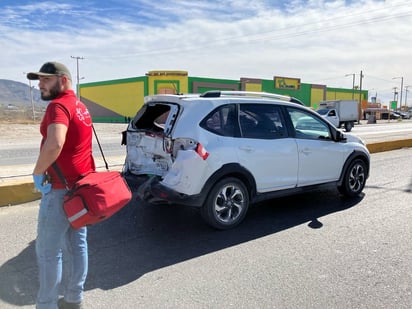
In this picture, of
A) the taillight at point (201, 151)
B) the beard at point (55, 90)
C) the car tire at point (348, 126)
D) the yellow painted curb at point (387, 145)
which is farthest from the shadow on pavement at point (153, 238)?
the car tire at point (348, 126)

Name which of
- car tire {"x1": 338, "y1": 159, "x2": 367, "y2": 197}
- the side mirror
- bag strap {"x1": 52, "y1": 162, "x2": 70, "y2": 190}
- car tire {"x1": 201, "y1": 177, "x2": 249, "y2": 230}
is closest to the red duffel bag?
bag strap {"x1": 52, "y1": 162, "x2": 70, "y2": 190}

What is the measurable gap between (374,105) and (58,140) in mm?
85902

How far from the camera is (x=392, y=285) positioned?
3.48 metres

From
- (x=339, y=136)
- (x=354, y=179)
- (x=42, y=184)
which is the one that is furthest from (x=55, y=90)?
(x=354, y=179)

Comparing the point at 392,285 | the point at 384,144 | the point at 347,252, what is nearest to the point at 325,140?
the point at 347,252

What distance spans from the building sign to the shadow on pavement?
4699 centimetres

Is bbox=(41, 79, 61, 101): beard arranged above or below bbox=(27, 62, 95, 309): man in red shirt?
above

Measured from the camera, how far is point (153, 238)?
183 inches

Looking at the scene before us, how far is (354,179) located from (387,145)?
24.4 ft

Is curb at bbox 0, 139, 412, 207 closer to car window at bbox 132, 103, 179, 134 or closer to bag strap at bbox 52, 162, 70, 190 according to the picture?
car window at bbox 132, 103, 179, 134

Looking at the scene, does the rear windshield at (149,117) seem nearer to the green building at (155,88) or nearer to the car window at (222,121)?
the car window at (222,121)

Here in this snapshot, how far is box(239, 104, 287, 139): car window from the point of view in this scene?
5.09m

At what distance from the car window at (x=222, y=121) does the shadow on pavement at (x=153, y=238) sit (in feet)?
4.13

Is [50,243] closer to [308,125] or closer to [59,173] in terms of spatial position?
[59,173]
